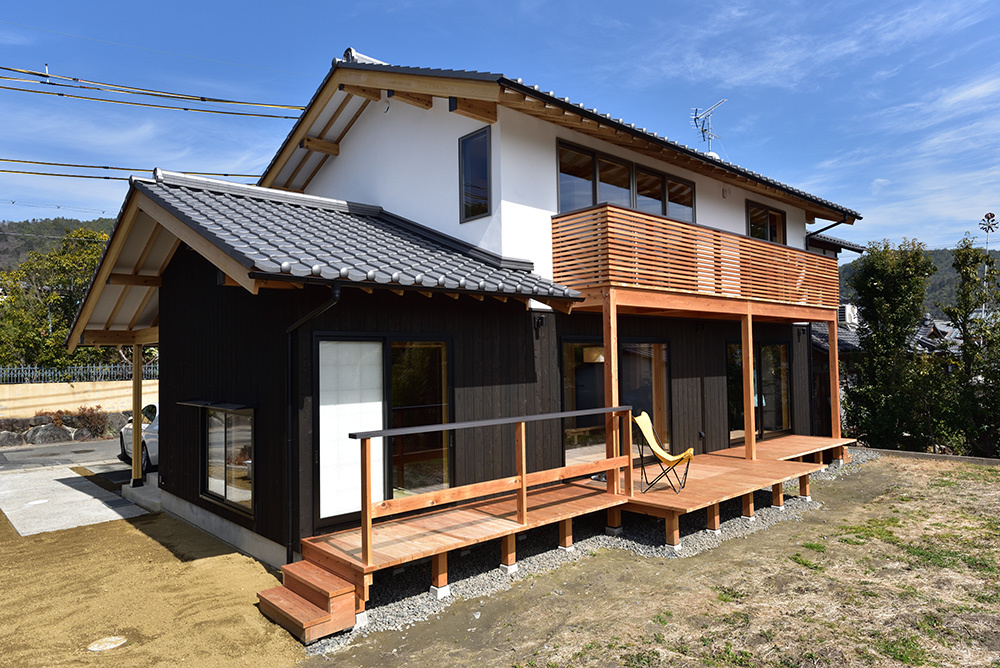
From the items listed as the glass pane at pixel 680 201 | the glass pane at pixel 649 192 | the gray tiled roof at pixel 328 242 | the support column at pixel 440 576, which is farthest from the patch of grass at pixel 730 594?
the glass pane at pixel 680 201

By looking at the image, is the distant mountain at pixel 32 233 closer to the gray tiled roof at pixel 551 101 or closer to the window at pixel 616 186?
Result: the gray tiled roof at pixel 551 101

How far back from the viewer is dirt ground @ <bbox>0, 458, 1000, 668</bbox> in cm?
439

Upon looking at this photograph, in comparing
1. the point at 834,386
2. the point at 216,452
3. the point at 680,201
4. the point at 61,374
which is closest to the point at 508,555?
the point at 216,452

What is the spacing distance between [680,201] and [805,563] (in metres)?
6.61

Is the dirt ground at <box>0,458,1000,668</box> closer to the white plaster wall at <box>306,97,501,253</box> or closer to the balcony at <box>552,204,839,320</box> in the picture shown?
the balcony at <box>552,204,839,320</box>

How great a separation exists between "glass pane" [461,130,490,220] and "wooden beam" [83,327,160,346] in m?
6.17

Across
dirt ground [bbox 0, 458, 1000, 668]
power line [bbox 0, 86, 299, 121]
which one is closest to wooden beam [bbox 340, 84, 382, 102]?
power line [bbox 0, 86, 299, 121]

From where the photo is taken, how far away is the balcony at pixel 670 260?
7828 mm

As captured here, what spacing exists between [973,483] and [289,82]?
2350 centimetres

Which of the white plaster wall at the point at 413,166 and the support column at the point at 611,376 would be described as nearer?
the support column at the point at 611,376

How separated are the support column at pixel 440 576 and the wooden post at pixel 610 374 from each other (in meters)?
2.69

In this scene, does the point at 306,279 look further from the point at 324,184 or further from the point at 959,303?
the point at 959,303

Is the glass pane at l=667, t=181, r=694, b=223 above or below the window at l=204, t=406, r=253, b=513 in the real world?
above

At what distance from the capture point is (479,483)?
616cm
